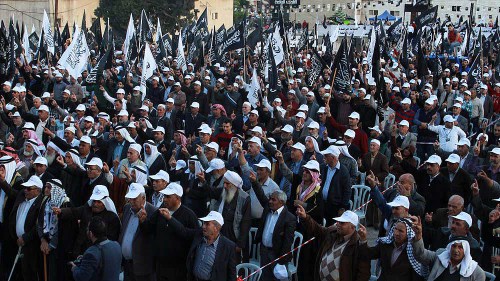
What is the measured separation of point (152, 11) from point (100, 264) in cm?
4703

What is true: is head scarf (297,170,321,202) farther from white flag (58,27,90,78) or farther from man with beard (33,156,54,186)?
white flag (58,27,90,78)

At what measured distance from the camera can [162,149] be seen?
37.6 ft

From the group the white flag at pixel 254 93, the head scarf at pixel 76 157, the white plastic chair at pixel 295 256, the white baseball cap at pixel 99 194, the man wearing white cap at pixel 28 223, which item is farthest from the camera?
the white flag at pixel 254 93

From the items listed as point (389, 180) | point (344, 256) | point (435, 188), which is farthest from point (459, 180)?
point (344, 256)

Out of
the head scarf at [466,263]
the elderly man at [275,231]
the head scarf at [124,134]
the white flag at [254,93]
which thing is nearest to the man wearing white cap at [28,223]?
the elderly man at [275,231]

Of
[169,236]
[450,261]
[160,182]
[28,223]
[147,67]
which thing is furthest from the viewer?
[147,67]

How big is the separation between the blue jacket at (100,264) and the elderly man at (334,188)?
3.09 m

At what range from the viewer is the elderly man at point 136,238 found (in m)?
7.69

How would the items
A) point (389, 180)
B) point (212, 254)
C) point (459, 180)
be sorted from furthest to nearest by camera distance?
point (389, 180)
point (459, 180)
point (212, 254)

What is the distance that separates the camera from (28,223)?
8398mm

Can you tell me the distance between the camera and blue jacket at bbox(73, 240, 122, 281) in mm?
6746

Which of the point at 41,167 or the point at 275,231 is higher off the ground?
the point at 41,167

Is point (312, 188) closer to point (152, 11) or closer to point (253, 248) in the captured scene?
point (253, 248)

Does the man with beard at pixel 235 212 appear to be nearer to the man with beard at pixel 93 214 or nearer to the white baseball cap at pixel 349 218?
the man with beard at pixel 93 214
